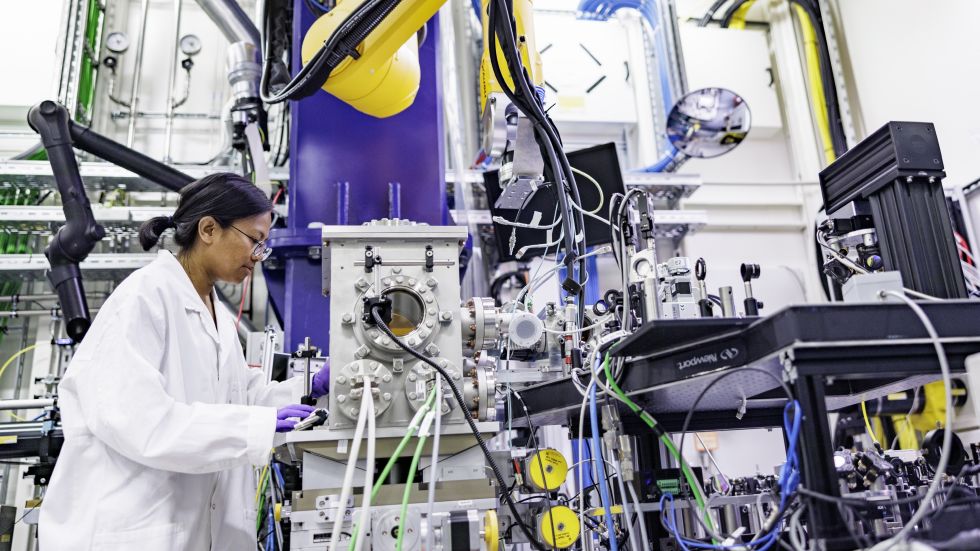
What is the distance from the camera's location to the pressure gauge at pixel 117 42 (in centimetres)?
410

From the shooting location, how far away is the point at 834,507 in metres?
0.93

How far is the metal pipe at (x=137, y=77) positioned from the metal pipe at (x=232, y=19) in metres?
0.71

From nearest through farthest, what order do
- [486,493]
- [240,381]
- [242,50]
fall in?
1. [486,493]
2. [240,381]
3. [242,50]

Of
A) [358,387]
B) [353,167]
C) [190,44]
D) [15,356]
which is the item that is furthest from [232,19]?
[358,387]

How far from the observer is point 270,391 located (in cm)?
183

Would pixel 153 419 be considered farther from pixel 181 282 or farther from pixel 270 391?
pixel 270 391

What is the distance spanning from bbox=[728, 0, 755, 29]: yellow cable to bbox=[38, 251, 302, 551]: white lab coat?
4.39 meters

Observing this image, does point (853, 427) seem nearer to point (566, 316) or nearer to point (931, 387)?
point (931, 387)

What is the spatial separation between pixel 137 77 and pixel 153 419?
3.55 metres

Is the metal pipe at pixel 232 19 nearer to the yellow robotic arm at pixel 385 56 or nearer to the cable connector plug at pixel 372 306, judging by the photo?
the yellow robotic arm at pixel 385 56

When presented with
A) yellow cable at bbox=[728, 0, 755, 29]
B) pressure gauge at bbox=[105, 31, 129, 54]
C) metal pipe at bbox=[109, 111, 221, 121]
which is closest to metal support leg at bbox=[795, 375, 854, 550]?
metal pipe at bbox=[109, 111, 221, 121]

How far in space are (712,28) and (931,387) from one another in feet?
8.53

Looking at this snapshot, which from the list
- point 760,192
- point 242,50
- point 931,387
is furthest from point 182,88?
point 931,387

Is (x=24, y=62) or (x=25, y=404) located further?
(x=24, y=62)
